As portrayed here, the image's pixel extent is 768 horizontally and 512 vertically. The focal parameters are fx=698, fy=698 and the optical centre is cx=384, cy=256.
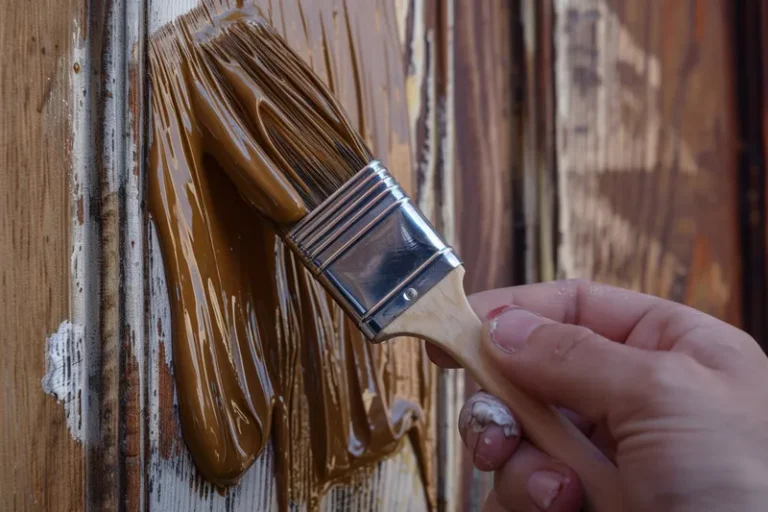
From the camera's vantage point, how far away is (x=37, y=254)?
0.55 m

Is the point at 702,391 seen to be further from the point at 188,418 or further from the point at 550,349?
the point at 188,418

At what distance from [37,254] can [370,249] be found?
27 cm

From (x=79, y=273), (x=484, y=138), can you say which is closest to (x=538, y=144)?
(x=484, y=138)

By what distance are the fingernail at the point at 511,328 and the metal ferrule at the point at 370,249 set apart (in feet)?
0.21

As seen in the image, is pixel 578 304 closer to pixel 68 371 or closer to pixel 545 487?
pixel 545 487

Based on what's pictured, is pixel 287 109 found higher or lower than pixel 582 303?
higher

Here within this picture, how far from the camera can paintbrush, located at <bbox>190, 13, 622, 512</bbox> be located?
1.94 feet

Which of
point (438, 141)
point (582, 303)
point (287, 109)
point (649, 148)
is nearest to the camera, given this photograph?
point (287, 109)

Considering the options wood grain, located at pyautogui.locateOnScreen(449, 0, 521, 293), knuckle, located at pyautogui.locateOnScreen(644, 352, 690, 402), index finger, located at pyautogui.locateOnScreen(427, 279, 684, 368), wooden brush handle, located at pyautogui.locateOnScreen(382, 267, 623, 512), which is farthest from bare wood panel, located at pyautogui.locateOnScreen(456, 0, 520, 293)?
knuckle, located at pyautogui.locateOnScreen(644, 352, 690, 402)

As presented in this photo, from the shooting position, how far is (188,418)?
24.2 inches

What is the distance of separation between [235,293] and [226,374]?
0.25 ft

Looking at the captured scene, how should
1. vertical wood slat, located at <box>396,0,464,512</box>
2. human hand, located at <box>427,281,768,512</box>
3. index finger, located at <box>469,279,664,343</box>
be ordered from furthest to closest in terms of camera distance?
vertical wood slat, located at <box>396,0,464,512</box>, index finger, located at <box>469,279,664,343</box>, human hand, located at <box>427,281,768,512</box>

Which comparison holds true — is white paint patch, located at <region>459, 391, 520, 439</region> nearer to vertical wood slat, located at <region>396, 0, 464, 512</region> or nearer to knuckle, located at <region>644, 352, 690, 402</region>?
knuckle, located at <region>644, 352, 690, 402</region>

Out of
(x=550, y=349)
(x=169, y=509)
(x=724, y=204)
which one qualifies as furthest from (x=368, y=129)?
(x=724, y=204)
